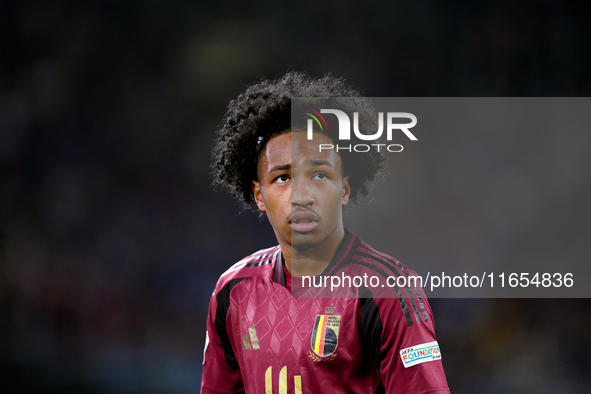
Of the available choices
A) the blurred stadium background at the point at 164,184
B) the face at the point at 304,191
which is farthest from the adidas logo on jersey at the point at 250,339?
the blurred stadium background at the point at 164,184

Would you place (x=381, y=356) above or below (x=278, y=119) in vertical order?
below

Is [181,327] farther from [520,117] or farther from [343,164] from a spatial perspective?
[520,117]

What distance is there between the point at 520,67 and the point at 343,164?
86.0 inches

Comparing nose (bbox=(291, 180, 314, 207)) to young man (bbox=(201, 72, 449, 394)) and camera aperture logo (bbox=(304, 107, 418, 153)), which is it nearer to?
young man (bbox=(201, 72, 449, 394))

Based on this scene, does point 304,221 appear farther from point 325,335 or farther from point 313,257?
point 325,335

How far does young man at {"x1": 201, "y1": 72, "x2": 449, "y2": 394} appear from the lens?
177cm

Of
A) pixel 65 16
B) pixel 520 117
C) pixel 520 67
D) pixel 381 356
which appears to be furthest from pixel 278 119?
pixel 65 16

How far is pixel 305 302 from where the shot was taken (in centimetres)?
194

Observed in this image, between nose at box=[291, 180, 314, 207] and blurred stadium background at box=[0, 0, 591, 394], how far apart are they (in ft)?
5.68

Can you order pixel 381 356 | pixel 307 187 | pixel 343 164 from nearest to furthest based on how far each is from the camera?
pixel 381 356 → pixel 307 187 → pixel 343 164

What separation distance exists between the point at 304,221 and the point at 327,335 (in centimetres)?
44

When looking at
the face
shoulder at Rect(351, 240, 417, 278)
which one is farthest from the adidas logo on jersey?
shoulder at Rect(351, 240, 417, 278)

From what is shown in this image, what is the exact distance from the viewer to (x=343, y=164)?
82.0 inches

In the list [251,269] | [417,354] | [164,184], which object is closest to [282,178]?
[251,269]
